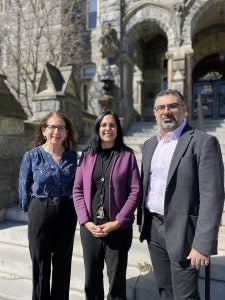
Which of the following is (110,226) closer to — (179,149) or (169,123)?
(179,149)

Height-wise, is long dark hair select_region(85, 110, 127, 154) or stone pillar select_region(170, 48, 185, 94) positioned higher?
stone pillar select_region(170, 48, 185, 94)

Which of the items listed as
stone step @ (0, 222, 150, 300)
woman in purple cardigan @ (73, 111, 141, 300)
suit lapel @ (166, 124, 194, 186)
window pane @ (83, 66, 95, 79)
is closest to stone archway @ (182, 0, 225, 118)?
window pane @ (83, 66, 95, 79)

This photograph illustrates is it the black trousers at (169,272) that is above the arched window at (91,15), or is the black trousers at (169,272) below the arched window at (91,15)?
below

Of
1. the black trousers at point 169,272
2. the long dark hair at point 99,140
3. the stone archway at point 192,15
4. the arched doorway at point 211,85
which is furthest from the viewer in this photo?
the arched doorway at point 211,85

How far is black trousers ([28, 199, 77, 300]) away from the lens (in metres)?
2.61

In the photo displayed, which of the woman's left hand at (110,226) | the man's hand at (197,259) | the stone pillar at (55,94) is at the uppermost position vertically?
the stone pillar at (55,94)

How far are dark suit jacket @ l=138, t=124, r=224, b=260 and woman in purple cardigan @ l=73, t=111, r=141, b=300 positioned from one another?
0.40 meters

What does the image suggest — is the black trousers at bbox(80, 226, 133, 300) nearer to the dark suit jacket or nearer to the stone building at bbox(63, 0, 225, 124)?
the dark suit jacket

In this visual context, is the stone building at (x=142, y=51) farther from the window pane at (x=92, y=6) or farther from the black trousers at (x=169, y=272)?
the black trousers at (x=169, y=272)

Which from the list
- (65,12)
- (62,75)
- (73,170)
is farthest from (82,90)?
(73,170)

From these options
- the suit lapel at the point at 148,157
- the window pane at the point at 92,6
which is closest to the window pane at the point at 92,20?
the window pane at the point at 92,6

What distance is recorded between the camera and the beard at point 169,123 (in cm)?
223

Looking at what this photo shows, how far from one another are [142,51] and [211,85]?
3.91 metres

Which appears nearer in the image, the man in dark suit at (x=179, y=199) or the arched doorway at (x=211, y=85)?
the man in dark suit at (x=179, y=199)
